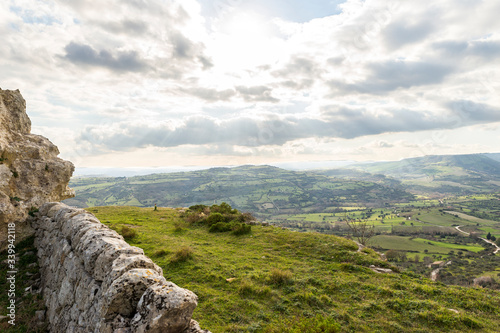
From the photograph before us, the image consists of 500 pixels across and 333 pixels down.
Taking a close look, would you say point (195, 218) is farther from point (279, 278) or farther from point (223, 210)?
point (279, 278)

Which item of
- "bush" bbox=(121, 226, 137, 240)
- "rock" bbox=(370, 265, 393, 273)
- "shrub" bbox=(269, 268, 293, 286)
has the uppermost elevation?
"bush" bbox=(121, 226, 137, 240)

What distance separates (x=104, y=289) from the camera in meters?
7.22

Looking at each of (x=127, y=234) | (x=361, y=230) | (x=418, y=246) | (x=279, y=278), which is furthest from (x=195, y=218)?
(x=418, y=246)

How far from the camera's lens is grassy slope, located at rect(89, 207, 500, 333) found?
9523mm

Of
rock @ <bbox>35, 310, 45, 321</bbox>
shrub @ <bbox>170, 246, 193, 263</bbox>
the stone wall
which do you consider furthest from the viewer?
shrub @ <bbox>170, 246, 193, 263</bbox>

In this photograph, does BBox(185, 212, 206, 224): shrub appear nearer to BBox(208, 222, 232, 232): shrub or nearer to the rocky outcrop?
BBox(208, 222, 232, 232): shrub

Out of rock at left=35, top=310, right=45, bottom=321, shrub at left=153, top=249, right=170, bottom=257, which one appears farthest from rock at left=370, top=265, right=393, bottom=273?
rock at left=35, top=310, right=45, bottom=321

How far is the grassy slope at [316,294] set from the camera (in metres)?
9.52

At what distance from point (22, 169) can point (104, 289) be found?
20305 millimetres

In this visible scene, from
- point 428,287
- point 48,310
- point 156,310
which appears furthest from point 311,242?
point 48,310

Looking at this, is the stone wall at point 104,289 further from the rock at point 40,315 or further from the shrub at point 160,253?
the shrub at point 160,253

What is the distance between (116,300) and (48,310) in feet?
30.6

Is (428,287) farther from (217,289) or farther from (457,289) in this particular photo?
(217,289)

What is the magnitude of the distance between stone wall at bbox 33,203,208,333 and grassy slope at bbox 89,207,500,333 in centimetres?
432
